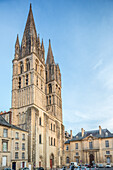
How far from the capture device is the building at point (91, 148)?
169ft

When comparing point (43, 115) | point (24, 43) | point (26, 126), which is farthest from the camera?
point (24, 43)

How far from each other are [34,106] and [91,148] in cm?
2341

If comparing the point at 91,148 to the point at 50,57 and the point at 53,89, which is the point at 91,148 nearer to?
the point at 53,89

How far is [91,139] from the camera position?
54.5 metres

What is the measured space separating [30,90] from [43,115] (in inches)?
294

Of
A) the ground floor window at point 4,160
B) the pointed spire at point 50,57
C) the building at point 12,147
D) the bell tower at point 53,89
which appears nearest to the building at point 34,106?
the bell tower at point 53,89

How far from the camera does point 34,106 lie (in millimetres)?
42531

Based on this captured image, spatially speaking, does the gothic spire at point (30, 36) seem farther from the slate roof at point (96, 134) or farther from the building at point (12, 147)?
the slate roof at point (96, 134)

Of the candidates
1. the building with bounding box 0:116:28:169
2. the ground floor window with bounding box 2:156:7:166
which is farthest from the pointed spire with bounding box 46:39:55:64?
the ground floor window with bounding box 2:156:7:166

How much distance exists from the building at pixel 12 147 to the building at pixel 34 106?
1700 millimetres

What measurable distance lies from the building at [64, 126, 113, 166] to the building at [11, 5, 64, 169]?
3965 mm

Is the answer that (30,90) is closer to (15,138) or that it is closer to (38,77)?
(38,77)

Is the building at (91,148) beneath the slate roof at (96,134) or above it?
beneath

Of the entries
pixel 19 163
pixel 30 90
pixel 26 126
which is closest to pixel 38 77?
pixel 30 90
